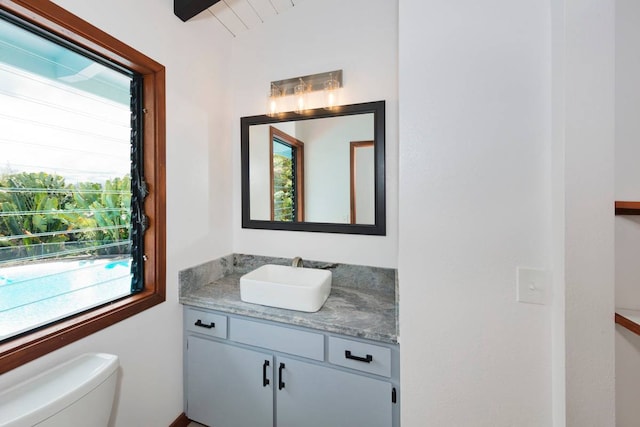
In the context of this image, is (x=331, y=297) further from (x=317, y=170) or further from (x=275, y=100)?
(x=275, y=100)

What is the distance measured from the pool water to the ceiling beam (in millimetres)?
1447

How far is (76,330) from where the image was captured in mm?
1103

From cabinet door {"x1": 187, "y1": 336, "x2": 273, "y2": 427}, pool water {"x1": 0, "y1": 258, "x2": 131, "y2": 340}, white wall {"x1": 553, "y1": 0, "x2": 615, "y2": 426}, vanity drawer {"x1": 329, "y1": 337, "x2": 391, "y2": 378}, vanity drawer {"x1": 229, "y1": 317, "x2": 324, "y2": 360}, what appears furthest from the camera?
cabinet door {"x1": 187, "y1": 336, "x2": 273, "y2": 427}

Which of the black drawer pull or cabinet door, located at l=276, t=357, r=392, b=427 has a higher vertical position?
the black drawer pull

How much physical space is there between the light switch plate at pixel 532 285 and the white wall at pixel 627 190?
0.74 feet

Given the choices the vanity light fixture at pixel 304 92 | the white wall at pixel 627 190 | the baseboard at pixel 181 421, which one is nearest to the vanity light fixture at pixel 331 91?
the vanity light fixture at pixel 304 92

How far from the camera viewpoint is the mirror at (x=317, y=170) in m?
1.71

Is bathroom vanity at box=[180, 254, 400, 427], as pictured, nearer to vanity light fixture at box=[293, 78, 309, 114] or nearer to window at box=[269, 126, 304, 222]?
window at box=[269, 126, 304, 222]

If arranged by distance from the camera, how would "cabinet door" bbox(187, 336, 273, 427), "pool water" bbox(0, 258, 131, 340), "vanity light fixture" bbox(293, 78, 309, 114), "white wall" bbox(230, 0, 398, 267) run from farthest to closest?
"vanity light fixture" bbox(293, 78, 309, 114), "white wall" bbox(230, 0, 398, 267), "cabinet door" bbox(187, 336, 273, 427), "pool water" bbox(0, 258, 131, 340)

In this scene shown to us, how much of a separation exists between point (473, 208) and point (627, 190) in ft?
1.50

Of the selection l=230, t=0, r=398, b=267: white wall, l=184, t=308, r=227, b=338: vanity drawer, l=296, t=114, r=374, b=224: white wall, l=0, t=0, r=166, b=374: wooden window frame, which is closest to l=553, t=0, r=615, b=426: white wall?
l=230, t=0, r=398, b=267: white wall

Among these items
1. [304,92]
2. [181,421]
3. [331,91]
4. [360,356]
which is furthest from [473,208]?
[181,421]

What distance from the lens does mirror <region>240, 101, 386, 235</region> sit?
5.60 feet

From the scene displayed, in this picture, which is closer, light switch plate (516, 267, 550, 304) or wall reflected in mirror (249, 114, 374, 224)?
light switch plate (516, 267, 550, 304)
